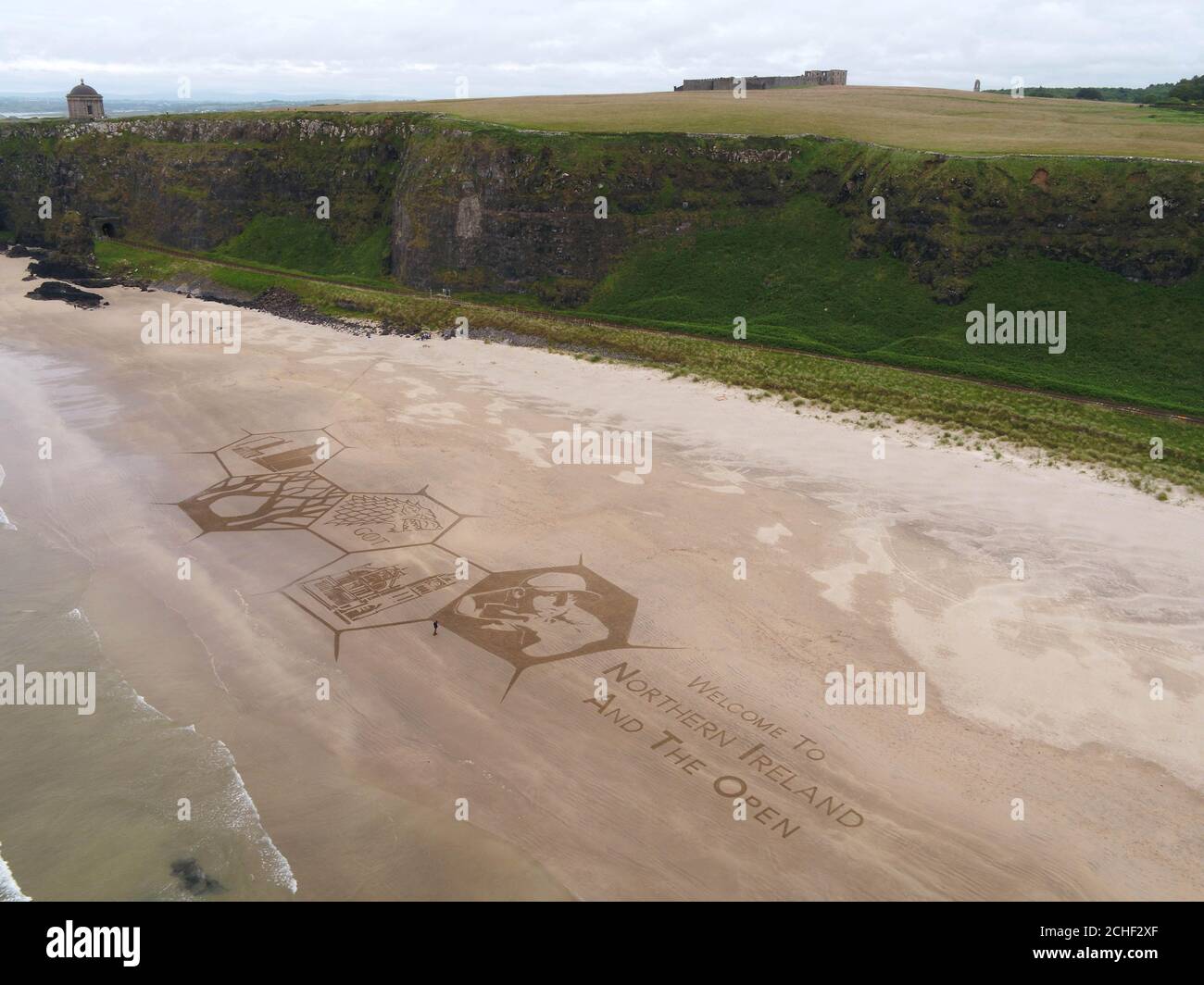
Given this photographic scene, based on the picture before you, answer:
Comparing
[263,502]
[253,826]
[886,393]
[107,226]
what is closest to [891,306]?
[886,393]

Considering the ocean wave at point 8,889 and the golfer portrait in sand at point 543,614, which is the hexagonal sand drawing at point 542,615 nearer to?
the golfer portrait in sand at point 543,614

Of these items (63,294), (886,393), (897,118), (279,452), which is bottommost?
(279,452)

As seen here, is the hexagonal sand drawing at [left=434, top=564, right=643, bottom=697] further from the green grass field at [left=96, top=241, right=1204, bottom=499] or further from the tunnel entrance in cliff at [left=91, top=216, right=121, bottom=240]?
the tunnel entrance in cliff at [left=91, top=216, right=121, bottom=240]

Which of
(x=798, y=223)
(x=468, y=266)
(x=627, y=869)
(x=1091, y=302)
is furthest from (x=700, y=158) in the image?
(x=627, y=869)

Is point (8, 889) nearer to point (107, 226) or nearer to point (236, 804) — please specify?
point (236, 804)

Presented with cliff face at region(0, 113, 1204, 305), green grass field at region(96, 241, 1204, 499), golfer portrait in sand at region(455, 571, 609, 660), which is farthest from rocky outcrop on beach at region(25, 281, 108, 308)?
golfer portrait in sand at region(455, 571, 609, 660)
